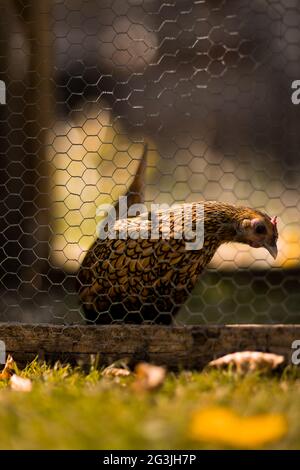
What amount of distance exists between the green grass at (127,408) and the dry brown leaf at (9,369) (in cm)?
14

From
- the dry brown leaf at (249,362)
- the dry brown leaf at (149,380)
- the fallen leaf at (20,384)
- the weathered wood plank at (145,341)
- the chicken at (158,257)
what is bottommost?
the fallen leaf at (20,384)

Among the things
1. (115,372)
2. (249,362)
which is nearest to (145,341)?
(115,372)

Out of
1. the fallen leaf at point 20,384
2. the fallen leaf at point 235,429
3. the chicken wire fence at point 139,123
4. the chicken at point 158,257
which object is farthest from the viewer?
the chicken wire fence at point 139,123

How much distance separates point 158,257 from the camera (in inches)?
79.7

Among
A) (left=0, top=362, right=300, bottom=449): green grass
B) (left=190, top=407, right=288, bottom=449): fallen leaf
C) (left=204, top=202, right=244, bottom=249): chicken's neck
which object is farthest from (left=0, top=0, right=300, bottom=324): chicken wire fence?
(left=190, top=407, right=288, bottom=449): fallen leaf

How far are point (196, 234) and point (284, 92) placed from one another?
1349 mm

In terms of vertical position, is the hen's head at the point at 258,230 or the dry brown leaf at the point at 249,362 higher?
the hen's head at the point at 258,230

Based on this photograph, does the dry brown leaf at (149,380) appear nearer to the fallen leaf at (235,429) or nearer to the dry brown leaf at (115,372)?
the dry brown leaf at (115,372)

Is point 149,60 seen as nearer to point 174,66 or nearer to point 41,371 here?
point 174,66

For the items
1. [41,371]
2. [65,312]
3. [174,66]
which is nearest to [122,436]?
[41,371]

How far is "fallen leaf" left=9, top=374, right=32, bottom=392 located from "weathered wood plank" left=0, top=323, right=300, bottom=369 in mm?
207

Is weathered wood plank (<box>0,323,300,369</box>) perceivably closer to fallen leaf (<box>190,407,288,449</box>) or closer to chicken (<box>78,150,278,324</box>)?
chicken (<box>78,150,278,324</box>)

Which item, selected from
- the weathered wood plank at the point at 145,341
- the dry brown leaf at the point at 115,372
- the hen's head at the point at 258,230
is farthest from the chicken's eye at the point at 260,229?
the dry brown leaf at the point at 115,372

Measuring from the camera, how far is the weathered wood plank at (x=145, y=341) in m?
1.85
